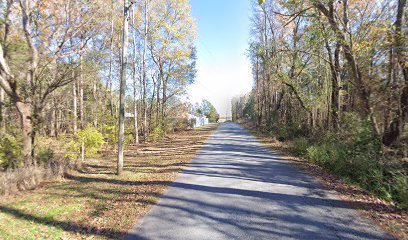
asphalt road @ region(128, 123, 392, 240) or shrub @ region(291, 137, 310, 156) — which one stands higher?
shrub @ region(291, 137, 310, 156)

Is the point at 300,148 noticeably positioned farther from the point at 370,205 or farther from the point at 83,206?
the point at 83,206

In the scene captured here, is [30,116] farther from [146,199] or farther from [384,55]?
[384,55]

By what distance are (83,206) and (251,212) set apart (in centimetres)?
366

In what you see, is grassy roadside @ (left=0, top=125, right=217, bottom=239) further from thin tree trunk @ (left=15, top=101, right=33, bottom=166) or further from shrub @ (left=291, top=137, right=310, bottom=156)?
shrub @ (left=291, top=137, right=310, bottom=156)

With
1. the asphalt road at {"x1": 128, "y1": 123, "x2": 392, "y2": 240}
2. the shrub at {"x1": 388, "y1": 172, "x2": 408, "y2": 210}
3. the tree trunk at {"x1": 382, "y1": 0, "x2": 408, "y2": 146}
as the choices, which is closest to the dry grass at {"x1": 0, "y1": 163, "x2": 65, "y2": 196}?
the asphalt road at {"x1": 128, "y1": 123, "x2": 392, "y2": 240}

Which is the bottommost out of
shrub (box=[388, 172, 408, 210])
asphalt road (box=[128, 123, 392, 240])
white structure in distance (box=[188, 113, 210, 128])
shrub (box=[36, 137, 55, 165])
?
asphalt road (box=[128, 123, 392, 240])

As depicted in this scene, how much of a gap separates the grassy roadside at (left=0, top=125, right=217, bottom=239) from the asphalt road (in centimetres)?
44

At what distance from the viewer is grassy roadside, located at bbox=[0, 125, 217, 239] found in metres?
3.87

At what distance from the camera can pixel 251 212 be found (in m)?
4.43

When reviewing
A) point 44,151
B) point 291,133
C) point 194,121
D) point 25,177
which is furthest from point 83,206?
point 194,121

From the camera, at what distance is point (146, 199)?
5324 mm

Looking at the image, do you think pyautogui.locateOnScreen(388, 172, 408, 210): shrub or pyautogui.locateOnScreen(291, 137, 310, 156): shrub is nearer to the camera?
pyautogui.locateOnScreen(388, 172, 408, 210): shrub

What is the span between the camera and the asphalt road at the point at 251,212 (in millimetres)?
3678

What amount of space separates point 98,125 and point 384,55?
14661 mm
